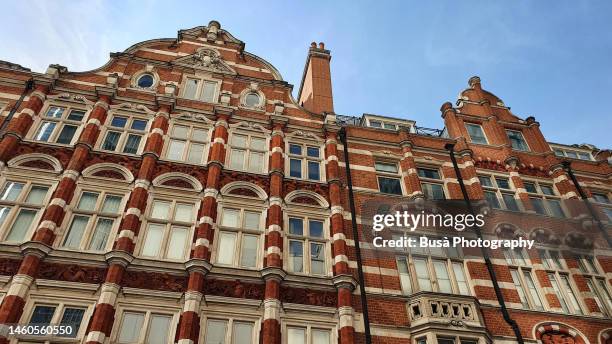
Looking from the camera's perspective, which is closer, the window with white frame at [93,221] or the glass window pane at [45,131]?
the window with white frame at [93,221]

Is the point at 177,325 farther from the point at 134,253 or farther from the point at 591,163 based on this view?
the point at 591,163

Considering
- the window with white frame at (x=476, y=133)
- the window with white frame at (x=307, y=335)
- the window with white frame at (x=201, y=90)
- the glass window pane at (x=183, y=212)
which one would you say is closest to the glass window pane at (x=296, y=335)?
the window with white frame at (x=307, y=335)

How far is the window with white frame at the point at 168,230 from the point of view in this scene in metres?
15.1

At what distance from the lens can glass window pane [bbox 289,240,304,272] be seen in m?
15.9

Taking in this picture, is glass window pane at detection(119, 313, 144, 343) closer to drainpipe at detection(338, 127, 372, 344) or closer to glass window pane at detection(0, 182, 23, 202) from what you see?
glass window pane at detection(0, 182, 23, 202)

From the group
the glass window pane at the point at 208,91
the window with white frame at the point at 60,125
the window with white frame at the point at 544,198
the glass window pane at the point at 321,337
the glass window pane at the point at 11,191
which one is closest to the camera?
the glass window pane at the point at 321,337

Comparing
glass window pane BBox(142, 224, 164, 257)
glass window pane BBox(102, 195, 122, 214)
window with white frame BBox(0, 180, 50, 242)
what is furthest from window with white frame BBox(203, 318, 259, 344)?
window with white frame BBox(0, 180, 50, 242)

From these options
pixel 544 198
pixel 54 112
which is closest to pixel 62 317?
pixel 54 112

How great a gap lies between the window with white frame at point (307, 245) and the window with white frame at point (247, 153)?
292cm

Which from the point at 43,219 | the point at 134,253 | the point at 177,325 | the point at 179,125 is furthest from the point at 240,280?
the point at 179,125

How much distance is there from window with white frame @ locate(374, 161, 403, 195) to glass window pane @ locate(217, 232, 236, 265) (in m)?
7.03

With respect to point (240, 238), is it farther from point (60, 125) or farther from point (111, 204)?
point (60, 125)

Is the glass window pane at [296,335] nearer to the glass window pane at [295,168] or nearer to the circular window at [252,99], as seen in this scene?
the glass window pane at [295,168]

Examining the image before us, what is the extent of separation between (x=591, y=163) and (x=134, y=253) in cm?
2274
